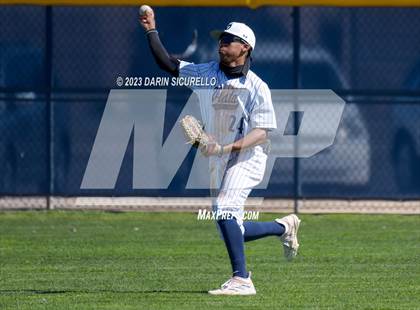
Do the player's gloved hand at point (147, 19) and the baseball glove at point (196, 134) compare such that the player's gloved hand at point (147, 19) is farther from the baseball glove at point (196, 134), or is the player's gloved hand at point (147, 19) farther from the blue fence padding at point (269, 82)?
the blue fence padding at point (269, 82)

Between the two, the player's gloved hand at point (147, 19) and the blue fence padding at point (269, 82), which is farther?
the blue fence padding at point (269, 82)

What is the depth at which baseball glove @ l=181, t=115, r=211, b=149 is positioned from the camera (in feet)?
26.9

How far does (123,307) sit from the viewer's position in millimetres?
7383

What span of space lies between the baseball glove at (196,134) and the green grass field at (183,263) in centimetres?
98

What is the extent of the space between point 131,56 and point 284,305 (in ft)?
24.2

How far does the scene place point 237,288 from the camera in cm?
803

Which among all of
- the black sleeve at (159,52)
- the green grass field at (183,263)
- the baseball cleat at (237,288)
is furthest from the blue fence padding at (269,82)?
the baseball cleat at (237,288)

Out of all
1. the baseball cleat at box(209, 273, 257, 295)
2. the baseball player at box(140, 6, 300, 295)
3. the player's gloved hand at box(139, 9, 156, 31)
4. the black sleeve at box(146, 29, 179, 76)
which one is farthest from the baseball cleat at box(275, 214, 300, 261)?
the player's gloved hand at box(139, 9, 156, 31)

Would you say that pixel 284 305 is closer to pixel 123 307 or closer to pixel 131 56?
pixel 123 307

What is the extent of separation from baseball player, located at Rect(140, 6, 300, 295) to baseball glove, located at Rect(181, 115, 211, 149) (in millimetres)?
63

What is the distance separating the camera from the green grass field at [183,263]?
25.6 ft

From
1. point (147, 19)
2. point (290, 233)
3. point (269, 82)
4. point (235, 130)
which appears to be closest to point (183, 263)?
point (290, 233)

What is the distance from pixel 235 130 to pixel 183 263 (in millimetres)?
1982

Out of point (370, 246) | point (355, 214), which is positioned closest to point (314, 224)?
point (355, 214)
